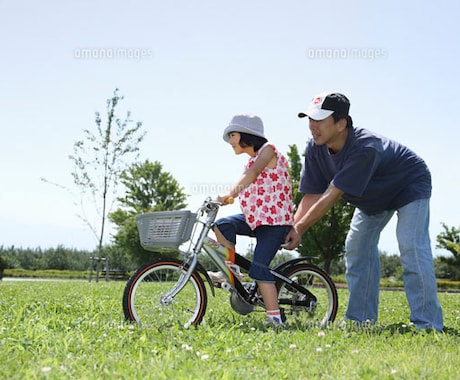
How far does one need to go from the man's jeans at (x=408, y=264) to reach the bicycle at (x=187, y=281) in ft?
1.95

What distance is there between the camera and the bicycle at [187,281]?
4438 millimetres

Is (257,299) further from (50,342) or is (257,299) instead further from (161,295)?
(50,342)

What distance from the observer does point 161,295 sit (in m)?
4.70

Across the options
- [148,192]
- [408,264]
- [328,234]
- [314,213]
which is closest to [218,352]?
[314,213]

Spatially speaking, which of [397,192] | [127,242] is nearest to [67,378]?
[397,192]

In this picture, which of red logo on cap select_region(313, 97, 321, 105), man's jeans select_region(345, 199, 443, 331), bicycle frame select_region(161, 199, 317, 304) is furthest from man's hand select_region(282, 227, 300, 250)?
red logo on cap select_region(313, 97, 321, 105)

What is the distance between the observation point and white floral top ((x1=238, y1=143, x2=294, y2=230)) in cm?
489

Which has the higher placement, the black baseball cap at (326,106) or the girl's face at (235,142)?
the black baseball cap at (326,106)

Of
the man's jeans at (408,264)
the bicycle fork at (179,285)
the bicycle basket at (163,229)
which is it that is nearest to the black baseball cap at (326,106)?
the man's jeans at (408,264)

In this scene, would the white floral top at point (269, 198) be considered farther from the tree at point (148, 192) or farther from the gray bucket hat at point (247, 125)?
the tree at point (148, 192)

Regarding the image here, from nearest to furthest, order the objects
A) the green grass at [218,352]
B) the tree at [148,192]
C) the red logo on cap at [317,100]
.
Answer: the green grass at [218,352] < the red logo on cap at [317,100] < the tree at [148,192]

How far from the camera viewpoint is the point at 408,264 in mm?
5152

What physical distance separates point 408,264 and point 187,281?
217cm

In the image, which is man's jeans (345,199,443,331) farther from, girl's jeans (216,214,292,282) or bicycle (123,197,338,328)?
girl's jeans (216,214,292,282)
